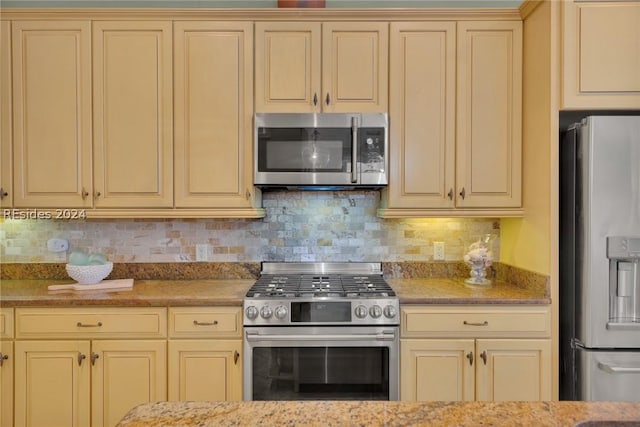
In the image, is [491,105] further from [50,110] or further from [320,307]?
[50,110]

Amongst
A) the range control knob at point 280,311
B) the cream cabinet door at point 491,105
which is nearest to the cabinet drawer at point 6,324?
the range control knob at point 280,311

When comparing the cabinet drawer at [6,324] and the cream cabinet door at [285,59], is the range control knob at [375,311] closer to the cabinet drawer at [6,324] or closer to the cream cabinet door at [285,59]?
the cream cabinet door at [285,59]

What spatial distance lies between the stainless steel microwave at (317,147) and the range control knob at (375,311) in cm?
70

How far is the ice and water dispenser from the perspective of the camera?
193 cm

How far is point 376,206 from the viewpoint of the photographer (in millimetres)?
2725

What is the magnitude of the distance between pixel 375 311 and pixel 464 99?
51.7 inches

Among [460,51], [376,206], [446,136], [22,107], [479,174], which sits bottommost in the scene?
[376,206]

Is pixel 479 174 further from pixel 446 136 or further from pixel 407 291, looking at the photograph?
pixel 407 291

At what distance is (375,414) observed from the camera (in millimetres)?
812

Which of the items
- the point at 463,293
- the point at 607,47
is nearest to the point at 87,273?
the point at 463,293

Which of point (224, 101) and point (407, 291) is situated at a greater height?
point (224, 101)

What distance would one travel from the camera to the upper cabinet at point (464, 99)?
2.38 metres

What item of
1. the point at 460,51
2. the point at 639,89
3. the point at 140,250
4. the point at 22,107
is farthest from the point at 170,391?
the point at 639,89

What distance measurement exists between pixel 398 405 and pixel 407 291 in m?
1.47
